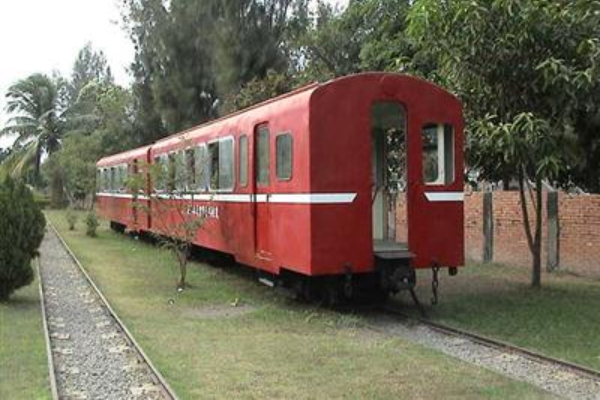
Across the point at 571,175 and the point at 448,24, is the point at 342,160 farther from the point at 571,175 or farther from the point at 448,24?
the point at 571,175

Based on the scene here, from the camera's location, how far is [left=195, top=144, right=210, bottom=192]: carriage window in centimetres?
1585

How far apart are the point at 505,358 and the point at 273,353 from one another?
238 cm

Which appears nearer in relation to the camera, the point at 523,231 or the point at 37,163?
the point at 523,231

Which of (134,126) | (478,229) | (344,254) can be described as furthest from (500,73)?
(134,126)

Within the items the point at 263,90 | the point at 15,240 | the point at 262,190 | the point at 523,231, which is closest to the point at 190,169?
the point at 262,190

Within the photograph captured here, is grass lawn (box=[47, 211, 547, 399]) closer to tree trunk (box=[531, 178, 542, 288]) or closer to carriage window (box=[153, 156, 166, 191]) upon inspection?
carriage window (box=[153, 156, 166, 191])

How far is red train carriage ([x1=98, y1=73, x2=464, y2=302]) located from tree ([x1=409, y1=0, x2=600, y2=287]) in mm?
1016

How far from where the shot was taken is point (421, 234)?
11.4 metres

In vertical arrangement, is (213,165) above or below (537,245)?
above

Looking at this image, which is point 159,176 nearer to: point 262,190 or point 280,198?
point 262,190

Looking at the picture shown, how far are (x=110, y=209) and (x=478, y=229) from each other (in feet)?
50.4

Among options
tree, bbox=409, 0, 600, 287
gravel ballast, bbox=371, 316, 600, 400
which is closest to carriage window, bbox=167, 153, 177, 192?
tree, bbox=409, 0, 600, 287

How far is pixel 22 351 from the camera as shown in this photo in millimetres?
9133

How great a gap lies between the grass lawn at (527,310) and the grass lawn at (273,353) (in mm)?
1266
